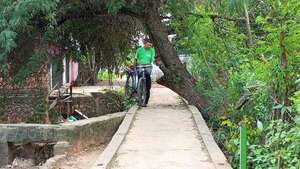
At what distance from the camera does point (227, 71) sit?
14.5 meters

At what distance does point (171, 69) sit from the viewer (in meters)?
15.0

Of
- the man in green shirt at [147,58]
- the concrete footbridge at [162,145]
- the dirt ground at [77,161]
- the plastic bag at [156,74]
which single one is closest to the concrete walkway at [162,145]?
the concrete footbridge at [162,145]

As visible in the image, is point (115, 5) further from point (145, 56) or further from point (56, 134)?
point (56, 134)

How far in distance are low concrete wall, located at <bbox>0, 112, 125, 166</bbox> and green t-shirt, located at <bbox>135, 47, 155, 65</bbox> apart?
229cm

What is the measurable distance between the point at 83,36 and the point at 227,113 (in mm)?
5566

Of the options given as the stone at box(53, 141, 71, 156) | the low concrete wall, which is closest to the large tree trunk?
the low concrete wall

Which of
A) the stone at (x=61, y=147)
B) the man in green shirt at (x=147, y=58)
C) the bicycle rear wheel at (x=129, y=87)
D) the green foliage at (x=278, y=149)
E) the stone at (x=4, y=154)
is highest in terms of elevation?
the man in green shirt at (x=147, y=58)

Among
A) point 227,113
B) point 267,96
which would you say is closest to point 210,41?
point 227,113

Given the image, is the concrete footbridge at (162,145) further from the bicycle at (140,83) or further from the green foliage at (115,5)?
the green foliage at (115,5)

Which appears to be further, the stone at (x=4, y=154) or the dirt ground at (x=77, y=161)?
the stone at (x=4, y=154)

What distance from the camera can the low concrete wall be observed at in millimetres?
11625

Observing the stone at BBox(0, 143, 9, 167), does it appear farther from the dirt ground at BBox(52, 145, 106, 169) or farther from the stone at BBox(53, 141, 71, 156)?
the dirt ground at BBox(52, 145, 106, 169)

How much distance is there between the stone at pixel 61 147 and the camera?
449 inches

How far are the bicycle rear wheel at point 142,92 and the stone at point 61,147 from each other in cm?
334
